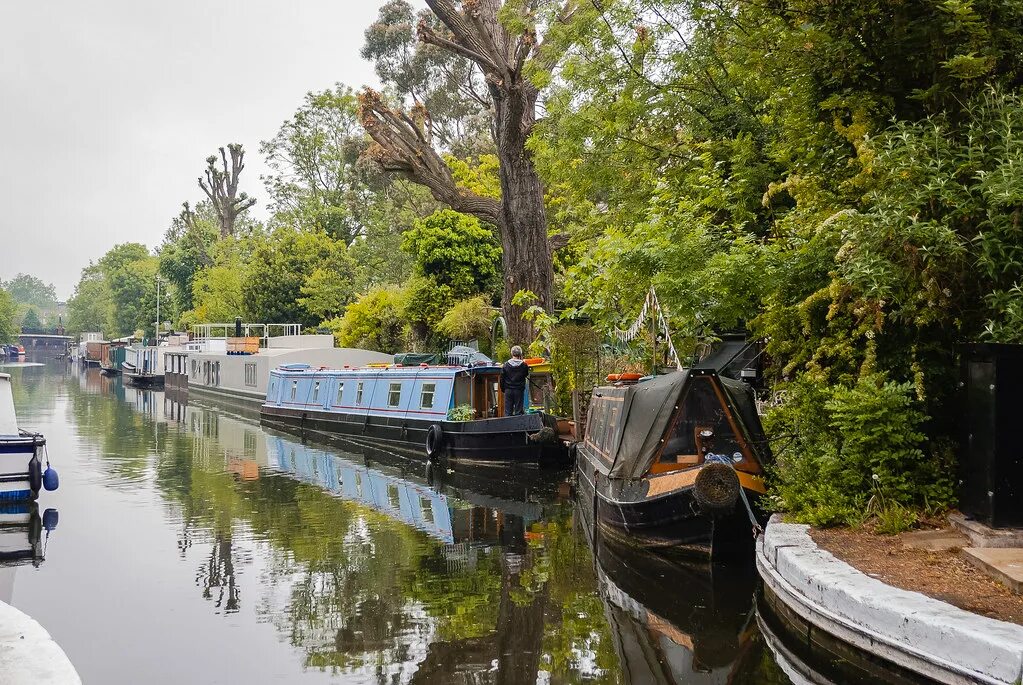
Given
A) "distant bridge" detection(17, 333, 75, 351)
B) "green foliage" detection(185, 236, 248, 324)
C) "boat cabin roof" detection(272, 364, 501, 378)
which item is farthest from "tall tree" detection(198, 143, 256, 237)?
"distant bridge" detection(17, 333, 75, 351)

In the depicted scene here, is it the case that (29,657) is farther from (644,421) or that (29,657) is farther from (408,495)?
(408,495)

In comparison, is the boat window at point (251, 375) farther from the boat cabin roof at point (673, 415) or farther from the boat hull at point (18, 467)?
the boat cabin roof at point (673, 415)

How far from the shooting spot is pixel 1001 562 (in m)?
6.80

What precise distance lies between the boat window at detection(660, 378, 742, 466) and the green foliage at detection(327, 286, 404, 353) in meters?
26.4

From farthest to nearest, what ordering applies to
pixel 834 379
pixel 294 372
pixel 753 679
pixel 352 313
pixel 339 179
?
pixel 339 179, pixel 352 313, pixel 294 372, pixel 834 379, pixel 753 679

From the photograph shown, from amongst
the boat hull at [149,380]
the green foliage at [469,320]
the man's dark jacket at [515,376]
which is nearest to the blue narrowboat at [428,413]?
the man's dark jacket at [515,376]

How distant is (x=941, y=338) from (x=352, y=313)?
3279cm

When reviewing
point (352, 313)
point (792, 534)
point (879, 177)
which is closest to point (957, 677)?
point (792, 534)

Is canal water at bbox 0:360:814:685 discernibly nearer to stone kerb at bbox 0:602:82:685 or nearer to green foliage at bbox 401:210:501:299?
stone kerb at bbox 0:602:82:685

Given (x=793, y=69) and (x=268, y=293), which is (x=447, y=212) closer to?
(x=268, y=293)

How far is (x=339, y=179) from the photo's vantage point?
56.7 m

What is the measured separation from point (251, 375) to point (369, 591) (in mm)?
32600

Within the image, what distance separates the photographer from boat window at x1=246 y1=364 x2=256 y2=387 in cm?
4034

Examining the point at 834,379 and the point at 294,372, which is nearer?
the point at 834,379
